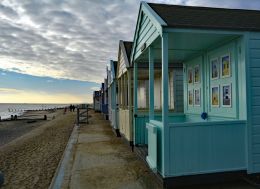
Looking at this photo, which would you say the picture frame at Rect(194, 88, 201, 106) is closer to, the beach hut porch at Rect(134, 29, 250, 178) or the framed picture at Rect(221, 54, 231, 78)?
the beach hut porch at Rect(134, 29, 250, 178)

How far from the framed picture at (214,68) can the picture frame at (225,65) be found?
0.78ft

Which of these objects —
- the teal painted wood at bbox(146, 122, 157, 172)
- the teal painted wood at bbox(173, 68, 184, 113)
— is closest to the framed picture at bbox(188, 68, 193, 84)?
the teal painted wood at bbox(173, 68, 184, 113)

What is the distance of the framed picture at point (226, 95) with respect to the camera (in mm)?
5476

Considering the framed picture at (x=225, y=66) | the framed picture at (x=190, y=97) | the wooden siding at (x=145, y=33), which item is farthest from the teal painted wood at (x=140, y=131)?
the framed picture at (x=225, y=66)

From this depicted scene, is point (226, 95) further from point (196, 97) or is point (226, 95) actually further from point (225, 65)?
point (196, 97)

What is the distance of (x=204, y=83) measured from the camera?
6.74 meters

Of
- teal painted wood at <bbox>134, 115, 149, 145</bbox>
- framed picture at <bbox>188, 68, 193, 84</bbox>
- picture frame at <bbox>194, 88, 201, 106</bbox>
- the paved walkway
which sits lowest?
the paved walkway

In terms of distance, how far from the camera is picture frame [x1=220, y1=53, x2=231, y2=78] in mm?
5516

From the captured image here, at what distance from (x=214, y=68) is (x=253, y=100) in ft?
4.90

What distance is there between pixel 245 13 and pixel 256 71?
2021mm

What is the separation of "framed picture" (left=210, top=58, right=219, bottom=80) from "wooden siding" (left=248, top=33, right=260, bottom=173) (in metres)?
1.08

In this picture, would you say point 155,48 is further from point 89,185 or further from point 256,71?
point 89,185

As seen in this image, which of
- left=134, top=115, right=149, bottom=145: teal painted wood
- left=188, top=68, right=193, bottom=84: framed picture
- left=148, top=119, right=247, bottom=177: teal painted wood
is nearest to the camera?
left=148, top=119, right=247, bottom=177: teal painted wood

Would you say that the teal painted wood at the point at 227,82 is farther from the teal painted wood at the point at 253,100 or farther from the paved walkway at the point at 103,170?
the paved walkway at the point at 103,170
